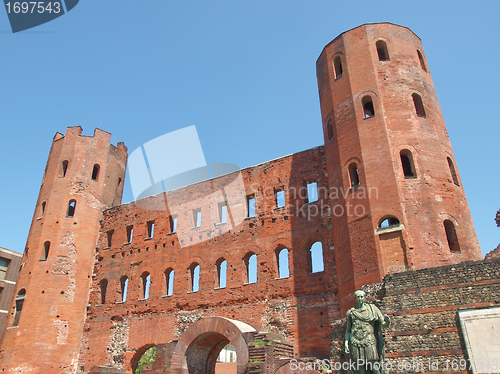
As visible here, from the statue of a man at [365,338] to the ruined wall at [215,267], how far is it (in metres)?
6.90

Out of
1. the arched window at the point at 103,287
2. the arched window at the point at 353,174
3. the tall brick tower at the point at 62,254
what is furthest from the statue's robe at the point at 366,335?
the arched window at the point at 103,287

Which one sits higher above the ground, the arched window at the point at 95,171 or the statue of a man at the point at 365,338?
the arched window at the point at 95,171

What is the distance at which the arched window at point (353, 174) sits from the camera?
48.0ft

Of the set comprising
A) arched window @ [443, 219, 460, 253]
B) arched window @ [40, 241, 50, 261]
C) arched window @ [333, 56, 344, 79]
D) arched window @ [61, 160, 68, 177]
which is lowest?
arched window @ [443, 219, 460, 253]

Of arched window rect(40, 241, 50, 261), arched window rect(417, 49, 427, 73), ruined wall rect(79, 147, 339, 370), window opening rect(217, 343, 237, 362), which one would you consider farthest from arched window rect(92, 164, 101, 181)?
window opening rect(217, 343, 237, 362)

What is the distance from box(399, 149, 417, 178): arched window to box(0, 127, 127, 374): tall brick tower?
16.1m

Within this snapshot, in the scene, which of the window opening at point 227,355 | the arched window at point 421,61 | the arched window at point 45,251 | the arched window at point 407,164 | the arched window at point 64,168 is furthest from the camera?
the window opening at point 227,355

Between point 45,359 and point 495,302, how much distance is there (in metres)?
17.7

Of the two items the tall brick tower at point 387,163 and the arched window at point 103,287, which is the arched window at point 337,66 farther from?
the arched window at point 103,287

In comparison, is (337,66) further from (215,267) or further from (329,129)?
(215,267)

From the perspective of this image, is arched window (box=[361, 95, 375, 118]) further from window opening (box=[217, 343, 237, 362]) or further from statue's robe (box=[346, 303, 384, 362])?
window opening (box=[217, 343, 237, 362])

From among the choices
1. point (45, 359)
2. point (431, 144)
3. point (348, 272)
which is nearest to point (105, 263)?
point (45, 359)

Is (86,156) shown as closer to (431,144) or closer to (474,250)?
(431,144)

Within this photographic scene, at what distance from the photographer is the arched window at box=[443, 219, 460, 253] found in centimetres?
1278
